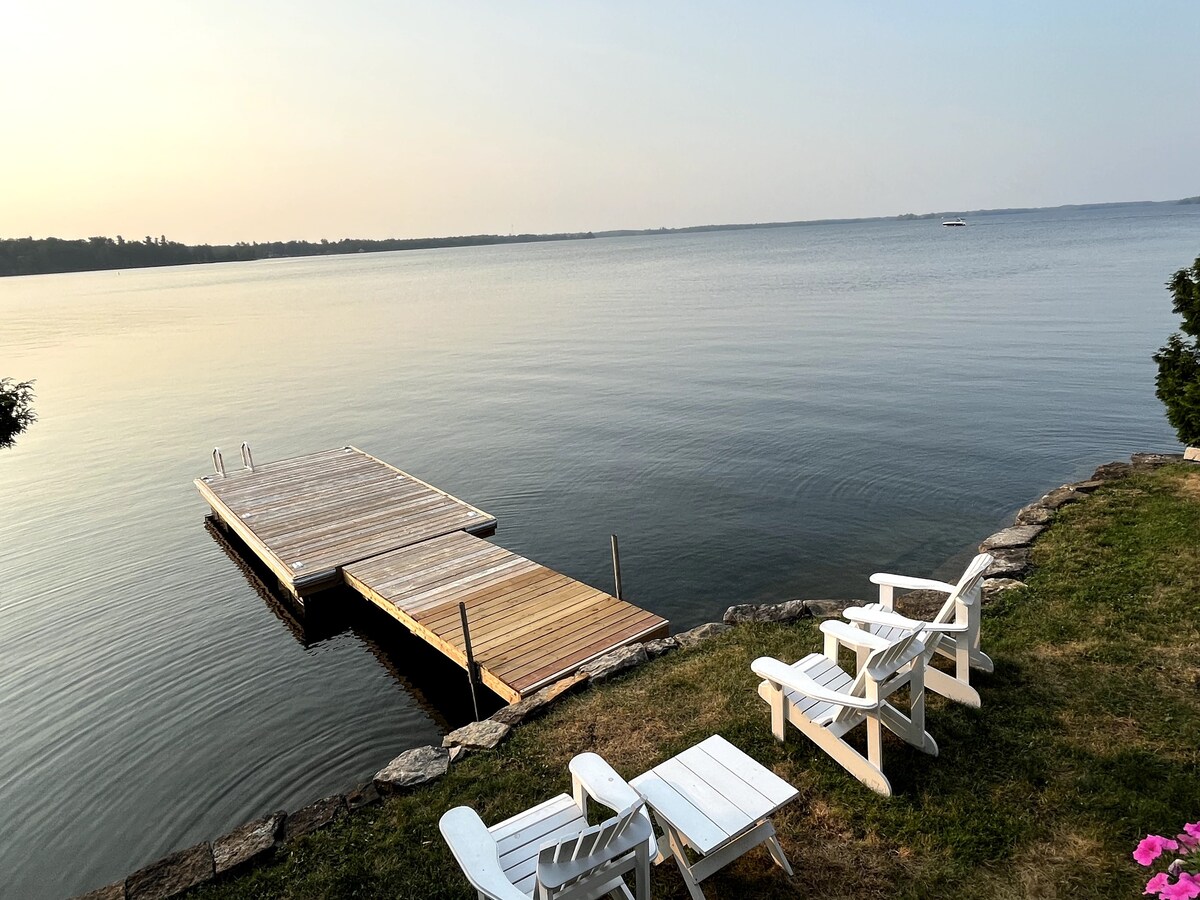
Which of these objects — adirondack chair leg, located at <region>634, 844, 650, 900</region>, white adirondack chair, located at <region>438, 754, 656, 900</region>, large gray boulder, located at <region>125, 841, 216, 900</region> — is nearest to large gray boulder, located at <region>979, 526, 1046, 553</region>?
white adirondack chair, located at <region>438, 754, 656, 900</region>

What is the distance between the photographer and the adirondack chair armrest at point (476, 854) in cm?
346

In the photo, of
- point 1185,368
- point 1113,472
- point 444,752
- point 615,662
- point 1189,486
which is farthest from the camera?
point 1113,472

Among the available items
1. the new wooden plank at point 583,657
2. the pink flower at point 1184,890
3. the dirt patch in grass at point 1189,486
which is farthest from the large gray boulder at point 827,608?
the pink flower at point 1184,890

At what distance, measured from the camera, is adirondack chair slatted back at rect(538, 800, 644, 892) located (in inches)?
136

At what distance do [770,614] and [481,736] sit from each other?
3.57 metres

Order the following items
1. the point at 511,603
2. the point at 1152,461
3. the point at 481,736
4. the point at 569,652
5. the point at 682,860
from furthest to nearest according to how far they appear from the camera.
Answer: the point at 1152,461
the point at 511,603
the point at 569,652
the point at 481,736
the point at 682,860

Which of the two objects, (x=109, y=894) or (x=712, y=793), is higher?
(x=712, y=793)

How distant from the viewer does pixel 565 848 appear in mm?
3492

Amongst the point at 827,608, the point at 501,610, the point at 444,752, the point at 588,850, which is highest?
the point at 588,850

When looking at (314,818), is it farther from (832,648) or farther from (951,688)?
(951,688)

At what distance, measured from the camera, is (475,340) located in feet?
131

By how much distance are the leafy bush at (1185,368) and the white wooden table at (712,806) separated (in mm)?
10499

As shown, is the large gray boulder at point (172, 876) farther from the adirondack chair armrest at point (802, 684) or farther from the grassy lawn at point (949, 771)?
the adirondack chair armrest at point (802, 684)

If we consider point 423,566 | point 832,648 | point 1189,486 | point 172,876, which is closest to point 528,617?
point 423,566
